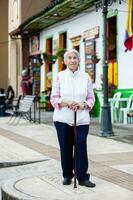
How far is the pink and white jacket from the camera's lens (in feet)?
25.1

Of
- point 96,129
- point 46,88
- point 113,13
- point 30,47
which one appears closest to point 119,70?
point 113,13

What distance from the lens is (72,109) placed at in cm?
758

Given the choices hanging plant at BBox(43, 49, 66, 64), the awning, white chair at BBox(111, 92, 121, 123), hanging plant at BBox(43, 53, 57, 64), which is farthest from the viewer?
hanging plant at BBox(43, 53, 57, 64)

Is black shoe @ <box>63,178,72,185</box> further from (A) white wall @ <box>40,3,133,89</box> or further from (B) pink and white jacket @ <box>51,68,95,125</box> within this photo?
(A) white wall @ <box>40,3,133,89</box>

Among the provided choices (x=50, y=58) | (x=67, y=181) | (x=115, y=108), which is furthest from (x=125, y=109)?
(x=67, y=181)

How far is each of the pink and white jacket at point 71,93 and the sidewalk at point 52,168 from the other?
3.07 ft

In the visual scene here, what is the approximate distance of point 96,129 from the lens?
55.6 feet

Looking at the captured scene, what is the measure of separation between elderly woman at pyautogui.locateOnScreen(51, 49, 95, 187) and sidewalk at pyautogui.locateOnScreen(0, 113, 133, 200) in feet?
1.33

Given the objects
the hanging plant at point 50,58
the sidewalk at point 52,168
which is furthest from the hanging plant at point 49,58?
the sidewalk at point 52,168

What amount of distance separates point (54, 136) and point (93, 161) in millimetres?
4927

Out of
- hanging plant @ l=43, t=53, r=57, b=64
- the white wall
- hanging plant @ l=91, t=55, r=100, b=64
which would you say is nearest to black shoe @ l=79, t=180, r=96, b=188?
the white wall

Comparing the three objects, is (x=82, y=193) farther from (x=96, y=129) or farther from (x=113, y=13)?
(x=113, y=13)

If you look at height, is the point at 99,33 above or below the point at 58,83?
above

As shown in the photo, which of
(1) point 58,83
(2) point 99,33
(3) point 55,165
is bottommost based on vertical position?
(3) point 55,165
